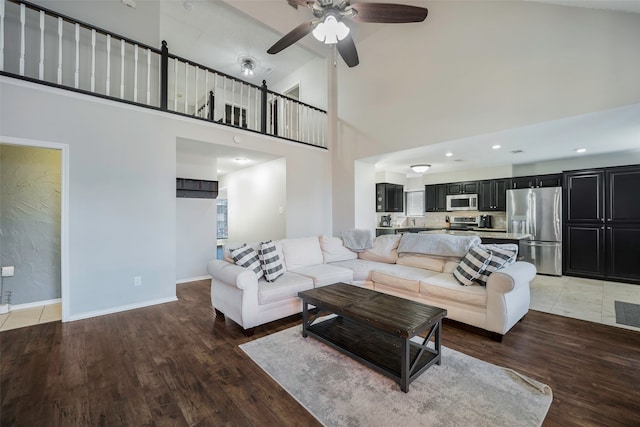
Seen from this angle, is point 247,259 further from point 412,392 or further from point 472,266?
point 472,266

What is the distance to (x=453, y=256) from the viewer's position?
11.8 feet

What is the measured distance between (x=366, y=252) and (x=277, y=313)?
2.02 m

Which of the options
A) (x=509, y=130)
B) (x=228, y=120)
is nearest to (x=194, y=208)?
(x=228, y=120)

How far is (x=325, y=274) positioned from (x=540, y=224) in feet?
16.3

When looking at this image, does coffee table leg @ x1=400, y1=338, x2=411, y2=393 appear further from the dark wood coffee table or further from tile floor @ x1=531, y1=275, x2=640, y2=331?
tile floor @ x1=531, y1=275, x2=640, y2=331

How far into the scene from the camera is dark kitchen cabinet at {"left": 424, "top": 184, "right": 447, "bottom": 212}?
7.37m

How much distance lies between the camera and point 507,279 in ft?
8.58

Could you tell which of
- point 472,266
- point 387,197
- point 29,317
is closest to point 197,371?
point 29,317

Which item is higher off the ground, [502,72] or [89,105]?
[502,72]

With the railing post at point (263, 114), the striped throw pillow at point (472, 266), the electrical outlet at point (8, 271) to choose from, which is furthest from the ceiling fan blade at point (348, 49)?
the electrical outlet at point (8, 271)

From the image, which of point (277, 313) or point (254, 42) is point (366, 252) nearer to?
point (277, 313)

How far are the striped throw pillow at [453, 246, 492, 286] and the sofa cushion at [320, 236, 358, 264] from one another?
5.74ft

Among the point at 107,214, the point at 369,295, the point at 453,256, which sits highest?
the point at 107,214

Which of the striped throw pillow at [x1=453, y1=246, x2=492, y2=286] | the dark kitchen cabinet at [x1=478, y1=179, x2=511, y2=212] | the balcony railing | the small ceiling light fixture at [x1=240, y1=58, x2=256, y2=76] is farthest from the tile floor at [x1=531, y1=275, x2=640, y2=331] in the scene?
the small ceiling light fixture at [x1=240, y1=58, x2=256, y2=76]
